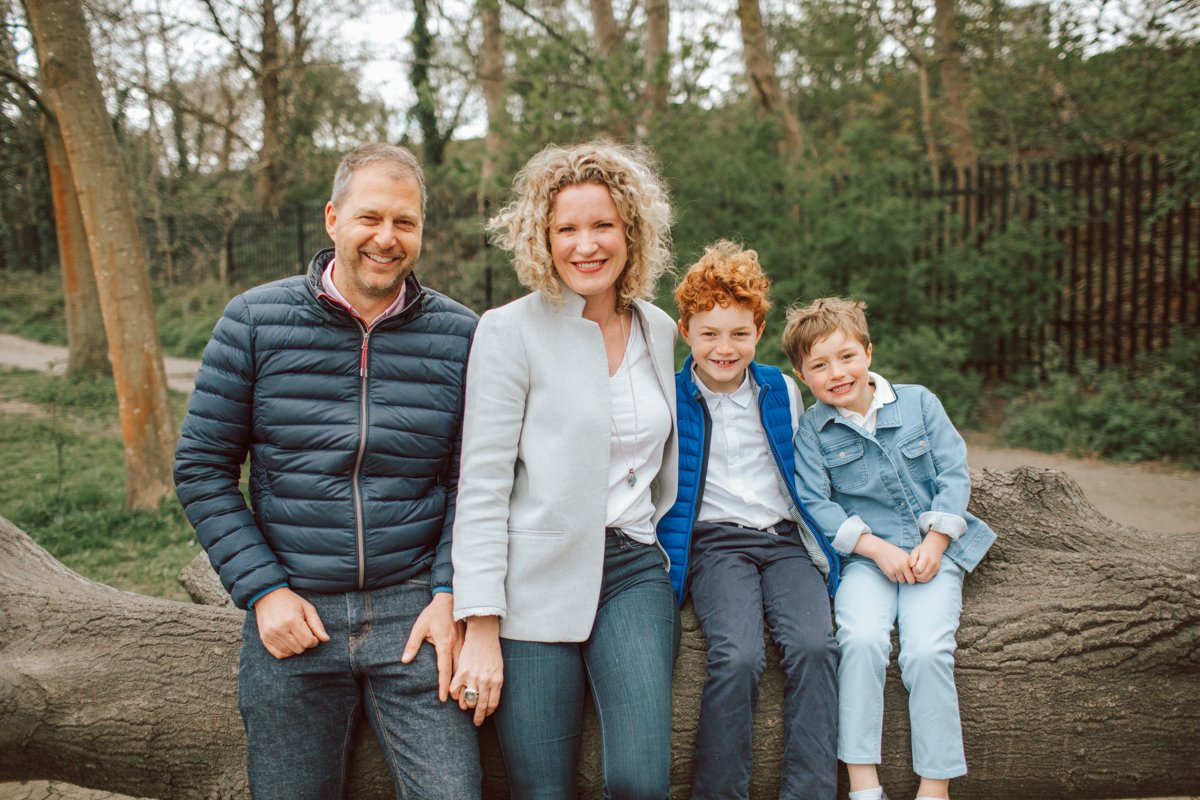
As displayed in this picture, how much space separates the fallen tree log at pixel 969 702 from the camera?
2354mm

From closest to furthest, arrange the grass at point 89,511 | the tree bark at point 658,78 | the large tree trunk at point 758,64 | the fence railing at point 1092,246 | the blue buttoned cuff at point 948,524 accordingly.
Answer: the blue buttoned cuff at point 948,524 < the grass at point 89,511 < the fence railing at point 1092,246 < the tree bark at point 658,78 < the large tree trunk at point 758,64

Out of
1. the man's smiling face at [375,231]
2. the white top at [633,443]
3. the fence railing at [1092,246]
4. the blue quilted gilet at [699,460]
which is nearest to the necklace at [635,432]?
the white top at [633,443]

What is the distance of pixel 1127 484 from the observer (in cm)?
726

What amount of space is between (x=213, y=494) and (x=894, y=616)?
191cm

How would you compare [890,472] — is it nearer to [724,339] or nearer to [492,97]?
[724,339]

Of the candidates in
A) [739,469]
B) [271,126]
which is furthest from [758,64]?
[271,126]

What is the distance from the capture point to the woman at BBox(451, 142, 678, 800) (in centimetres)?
222

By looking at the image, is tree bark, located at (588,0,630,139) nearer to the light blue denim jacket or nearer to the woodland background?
the woodland background

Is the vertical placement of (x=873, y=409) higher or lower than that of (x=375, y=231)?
lower

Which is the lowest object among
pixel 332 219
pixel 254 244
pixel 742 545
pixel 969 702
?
pixel 969 702

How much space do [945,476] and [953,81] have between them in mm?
12051

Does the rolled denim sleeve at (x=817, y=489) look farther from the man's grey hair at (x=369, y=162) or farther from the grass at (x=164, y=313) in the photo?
the grass at (x=164, y=313)

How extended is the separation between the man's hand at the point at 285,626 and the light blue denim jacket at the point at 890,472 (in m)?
1.46

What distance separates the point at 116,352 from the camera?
6262mm
